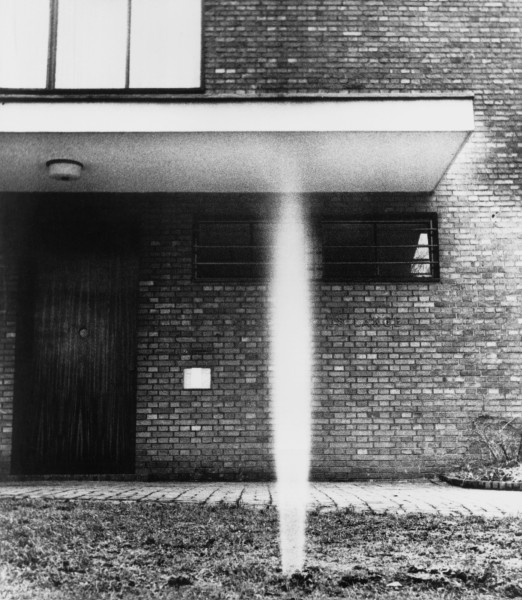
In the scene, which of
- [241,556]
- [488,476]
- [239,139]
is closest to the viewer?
[241,556]

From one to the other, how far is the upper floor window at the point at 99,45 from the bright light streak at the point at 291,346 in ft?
6.93

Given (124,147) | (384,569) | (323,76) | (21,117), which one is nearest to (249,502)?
Result: (384,569)

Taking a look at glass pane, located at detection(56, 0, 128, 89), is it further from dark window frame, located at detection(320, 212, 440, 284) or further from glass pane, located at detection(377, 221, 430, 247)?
glass pane, located at detection(377, 221, 430, 247)

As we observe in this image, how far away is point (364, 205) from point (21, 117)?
3.99 meters

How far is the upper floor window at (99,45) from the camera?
812cm

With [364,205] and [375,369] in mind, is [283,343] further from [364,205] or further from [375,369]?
[364,205]

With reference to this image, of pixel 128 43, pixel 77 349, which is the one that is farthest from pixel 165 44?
pixel 77 349

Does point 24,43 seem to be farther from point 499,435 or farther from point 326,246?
point 499,435

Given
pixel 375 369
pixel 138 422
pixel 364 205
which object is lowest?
pixel 138 422

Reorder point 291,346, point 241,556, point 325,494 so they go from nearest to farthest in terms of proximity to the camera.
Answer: point 241,556 < point 325,494 < point 291,346

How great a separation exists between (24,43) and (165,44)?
166 cm

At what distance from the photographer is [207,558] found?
3.45m

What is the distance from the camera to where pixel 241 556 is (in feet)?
11.4

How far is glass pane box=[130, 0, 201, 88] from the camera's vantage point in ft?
26.8
